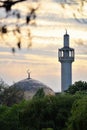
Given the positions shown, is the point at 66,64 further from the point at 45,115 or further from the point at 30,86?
the point at 45,115

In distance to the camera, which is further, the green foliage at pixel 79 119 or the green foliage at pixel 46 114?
the green foliage at pixel 46 114

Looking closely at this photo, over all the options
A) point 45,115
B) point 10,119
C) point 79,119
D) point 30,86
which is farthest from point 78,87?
point 79,119

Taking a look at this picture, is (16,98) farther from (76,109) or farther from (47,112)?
(76,109)

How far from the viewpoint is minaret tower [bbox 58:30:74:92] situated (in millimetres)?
97312

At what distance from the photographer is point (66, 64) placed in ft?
324

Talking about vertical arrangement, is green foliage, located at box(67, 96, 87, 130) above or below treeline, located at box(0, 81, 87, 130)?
below

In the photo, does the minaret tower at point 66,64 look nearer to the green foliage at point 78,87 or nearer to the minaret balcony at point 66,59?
the minaret balcony at point 66,59

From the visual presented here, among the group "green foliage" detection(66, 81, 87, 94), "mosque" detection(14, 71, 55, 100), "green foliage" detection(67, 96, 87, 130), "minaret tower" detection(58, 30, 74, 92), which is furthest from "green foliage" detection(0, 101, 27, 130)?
"minaret tower" detection(58, 30, 74, 92)

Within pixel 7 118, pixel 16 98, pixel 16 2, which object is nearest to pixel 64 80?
pixel 16 98

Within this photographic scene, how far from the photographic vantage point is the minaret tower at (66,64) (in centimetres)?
9731

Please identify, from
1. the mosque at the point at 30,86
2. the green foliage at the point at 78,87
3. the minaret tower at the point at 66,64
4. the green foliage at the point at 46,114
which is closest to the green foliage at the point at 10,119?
the green foliage at the point at 46,114

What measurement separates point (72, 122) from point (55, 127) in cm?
716

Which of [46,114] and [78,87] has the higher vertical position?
[78,87]

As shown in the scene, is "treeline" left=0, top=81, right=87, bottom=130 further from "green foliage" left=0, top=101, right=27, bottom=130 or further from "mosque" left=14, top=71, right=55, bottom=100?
"mosque" left=14, top=71, right=55, bottom=100
